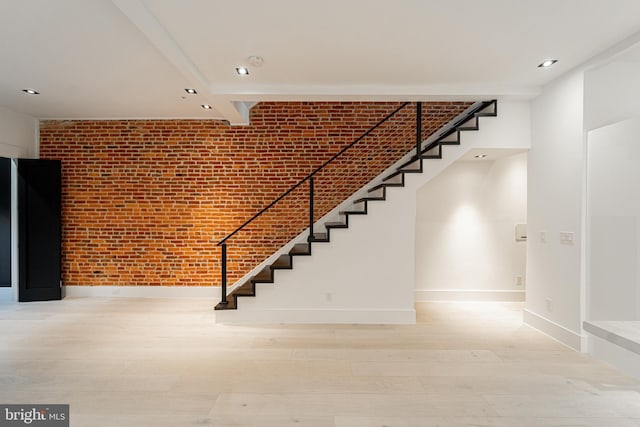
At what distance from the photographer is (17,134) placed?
5.16 metres

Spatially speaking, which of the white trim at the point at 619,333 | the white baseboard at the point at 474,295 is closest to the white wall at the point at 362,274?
the white baseboard at the point at 474,295

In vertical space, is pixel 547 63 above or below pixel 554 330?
above

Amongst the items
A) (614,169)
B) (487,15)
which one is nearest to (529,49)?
(487,15)

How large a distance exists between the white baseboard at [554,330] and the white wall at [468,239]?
110 centimetres

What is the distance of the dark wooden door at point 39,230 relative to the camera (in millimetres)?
5203

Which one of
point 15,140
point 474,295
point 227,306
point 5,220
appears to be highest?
point 15,140

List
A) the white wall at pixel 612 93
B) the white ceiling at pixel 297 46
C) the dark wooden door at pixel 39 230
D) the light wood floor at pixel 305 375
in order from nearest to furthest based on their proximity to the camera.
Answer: the light wood floor at pixel 305 375 → the white ceiling at pixel 297 46 → the white wall at pixel 612 93 → the dark wooden door at pixel 39 230

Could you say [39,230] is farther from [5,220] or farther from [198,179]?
[198,179]

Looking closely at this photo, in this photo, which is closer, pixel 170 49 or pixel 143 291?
pixel 170 49

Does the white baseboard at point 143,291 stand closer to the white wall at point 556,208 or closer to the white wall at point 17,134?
the white wall at point 17,134

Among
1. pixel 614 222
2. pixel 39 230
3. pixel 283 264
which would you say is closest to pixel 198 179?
pixel 283 264

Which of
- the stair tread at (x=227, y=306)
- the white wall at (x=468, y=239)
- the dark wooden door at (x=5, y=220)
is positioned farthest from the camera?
the dark wooden door at (x=5, y=220)

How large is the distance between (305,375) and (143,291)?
386 cm

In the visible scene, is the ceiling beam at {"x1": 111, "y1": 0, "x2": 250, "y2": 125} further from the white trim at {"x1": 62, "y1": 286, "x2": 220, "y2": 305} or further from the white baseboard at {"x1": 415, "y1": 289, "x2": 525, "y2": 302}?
the white baseboard at {"x1": 415, "y1": 289, "x2": 525, "y2": 302}
